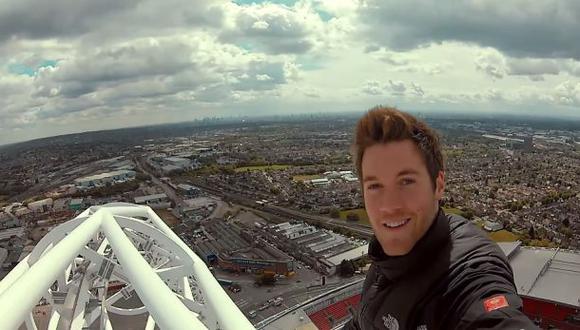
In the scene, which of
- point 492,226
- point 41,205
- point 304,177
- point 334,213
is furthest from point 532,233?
point 41,205

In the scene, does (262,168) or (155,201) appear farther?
(262,168)

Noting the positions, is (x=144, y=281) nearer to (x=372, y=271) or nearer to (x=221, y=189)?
(x=372, y=271)

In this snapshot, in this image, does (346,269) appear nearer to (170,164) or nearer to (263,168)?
(263,168)

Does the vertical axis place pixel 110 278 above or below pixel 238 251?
above

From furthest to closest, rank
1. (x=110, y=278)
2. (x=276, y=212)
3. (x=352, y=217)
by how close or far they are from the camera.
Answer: (x=276, y=212) → (x=352, y=217) → (x=110, y=278)

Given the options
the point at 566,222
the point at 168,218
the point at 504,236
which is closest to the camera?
the point at 504,236

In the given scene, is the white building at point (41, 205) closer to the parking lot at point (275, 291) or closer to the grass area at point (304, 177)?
the parking lot at point (275, 291)

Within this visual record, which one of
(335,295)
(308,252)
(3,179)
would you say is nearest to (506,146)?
(308,252)
